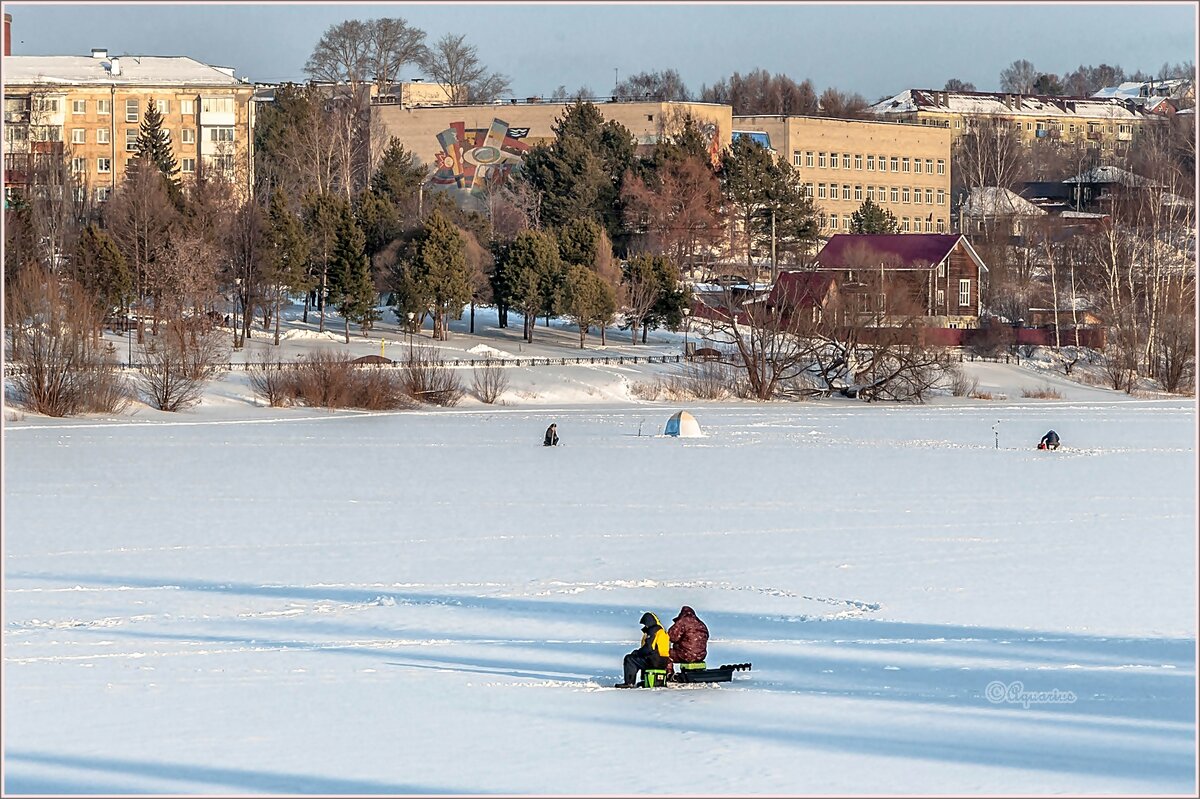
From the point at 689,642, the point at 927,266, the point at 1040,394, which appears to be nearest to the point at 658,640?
the point at 689,642

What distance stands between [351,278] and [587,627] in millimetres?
52288

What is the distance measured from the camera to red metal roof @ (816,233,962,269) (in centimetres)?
7688

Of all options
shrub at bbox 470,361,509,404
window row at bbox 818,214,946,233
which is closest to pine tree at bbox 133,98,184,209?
shrub at bbox 470,361,509,404

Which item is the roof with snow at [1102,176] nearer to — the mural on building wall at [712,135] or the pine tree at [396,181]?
the mural on building wall at [712,135]

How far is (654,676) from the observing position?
13.1 m

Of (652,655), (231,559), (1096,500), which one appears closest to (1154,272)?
(1096,500)

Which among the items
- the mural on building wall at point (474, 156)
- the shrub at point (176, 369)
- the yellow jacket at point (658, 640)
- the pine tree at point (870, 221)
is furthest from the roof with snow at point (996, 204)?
the yellow jacket at point (658, 640)

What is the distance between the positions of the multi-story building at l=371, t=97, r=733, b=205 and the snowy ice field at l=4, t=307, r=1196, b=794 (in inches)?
2828

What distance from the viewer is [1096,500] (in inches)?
1009

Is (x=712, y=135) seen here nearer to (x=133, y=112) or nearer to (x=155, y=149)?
(x=133, y=112)

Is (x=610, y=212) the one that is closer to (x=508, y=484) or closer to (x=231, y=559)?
(x=508, y=484)

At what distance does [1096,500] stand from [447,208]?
56.4m

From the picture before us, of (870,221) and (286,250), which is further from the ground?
(870,221)

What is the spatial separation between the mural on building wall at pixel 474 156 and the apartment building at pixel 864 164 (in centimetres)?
1518
